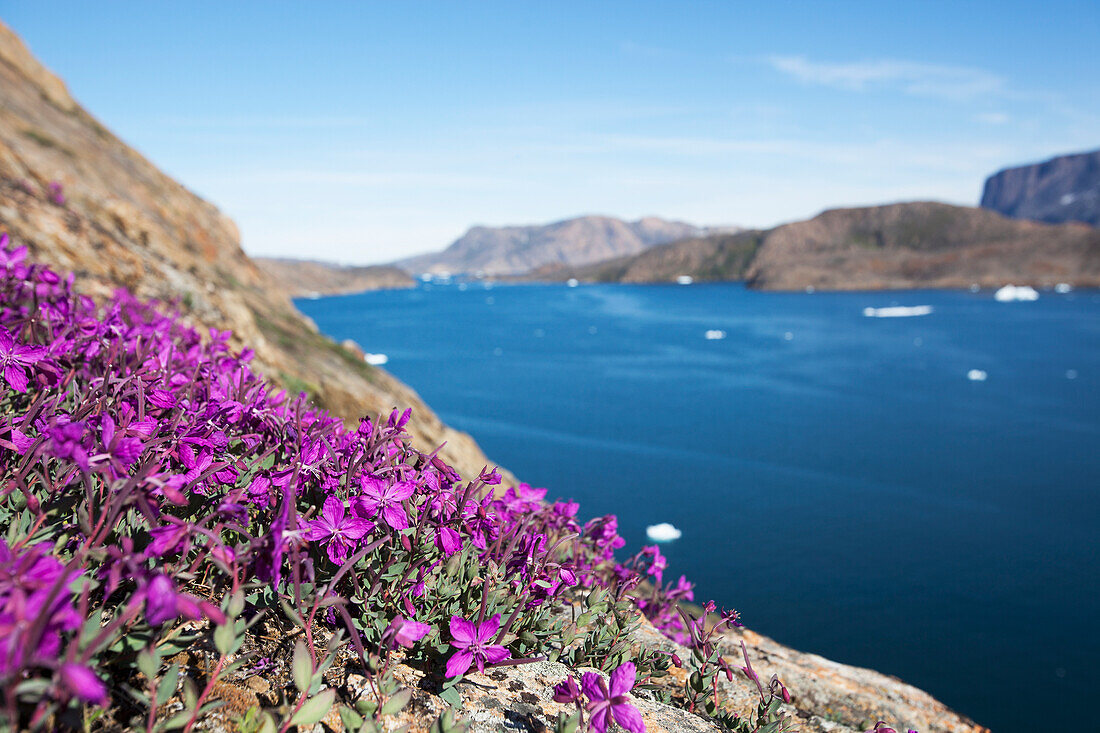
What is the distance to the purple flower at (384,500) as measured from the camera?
180cm

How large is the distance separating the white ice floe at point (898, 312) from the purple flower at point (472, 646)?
109800 mm

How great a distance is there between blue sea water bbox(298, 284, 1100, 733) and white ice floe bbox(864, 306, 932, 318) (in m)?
29.5

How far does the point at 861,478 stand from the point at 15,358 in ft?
102

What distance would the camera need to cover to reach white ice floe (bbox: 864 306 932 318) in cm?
9812

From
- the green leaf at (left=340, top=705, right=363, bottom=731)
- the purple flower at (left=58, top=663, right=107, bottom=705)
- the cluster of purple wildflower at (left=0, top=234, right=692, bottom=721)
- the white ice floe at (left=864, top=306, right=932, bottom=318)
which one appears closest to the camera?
the purple flower at (left=58, top=663, right=107, bottom=705)

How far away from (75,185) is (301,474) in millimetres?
9430

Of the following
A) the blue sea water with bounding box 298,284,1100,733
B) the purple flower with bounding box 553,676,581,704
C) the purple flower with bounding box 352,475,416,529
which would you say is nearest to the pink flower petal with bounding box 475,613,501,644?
the purple flower with bounding box 553,676,581,704

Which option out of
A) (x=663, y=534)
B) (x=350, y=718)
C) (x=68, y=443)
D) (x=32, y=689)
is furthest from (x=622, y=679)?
(x=663, y=534)

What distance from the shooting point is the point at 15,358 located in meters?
2.09

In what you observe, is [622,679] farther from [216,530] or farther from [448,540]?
[216,530]

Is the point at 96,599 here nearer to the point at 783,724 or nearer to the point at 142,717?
the point at 142,717

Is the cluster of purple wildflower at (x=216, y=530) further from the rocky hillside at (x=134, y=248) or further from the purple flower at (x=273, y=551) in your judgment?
the rocky hillside at (x=134, y=248)

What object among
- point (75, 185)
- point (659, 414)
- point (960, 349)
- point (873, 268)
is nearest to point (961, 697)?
point (75, 185)

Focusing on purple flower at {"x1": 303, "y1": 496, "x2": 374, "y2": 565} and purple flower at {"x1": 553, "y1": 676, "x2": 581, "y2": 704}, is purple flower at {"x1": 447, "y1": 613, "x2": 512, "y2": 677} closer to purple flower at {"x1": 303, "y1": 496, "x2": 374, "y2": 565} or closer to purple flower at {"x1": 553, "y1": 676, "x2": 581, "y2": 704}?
purple flower at {"x1": 553, "y1": 676, "x2": 581, "y2": 704}
